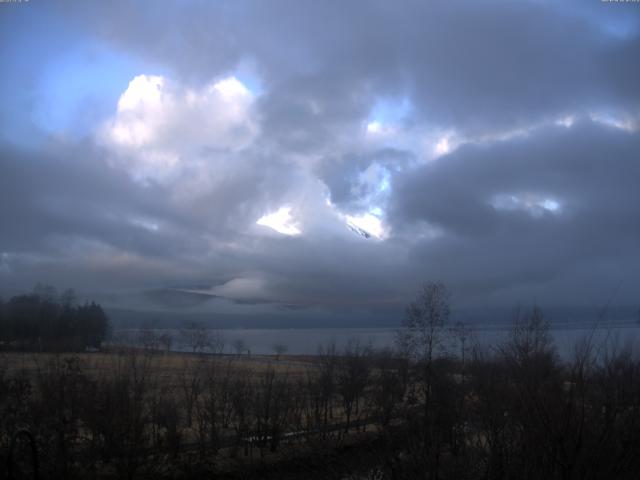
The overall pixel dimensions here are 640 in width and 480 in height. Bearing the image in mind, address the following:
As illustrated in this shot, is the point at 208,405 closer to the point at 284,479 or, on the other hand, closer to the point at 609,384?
the point at 284,479

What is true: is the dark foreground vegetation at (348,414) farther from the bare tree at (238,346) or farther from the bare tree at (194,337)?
the bare tree at (194,337)

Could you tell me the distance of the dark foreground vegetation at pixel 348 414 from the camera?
26.7 ft

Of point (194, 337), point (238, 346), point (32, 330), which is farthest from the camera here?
point (238, 346)

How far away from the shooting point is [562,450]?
7.23 metres

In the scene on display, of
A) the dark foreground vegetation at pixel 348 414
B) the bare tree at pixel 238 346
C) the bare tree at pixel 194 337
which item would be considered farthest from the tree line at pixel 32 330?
the bare tree at pixel 194 337

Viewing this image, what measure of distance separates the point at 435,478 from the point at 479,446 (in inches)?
67.3

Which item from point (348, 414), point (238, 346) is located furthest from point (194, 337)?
point (348, 414)

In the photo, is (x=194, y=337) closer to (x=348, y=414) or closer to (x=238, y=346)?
(x=238, y=346)

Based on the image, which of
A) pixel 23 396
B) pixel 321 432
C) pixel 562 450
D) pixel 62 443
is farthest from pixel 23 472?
pixel 321 432

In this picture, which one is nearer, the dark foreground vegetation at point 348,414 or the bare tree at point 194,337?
the dark foreground vegetation at point 348,414

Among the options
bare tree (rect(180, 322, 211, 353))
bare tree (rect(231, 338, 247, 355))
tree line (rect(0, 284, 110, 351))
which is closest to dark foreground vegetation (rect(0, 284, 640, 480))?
tree line (rect(0, 284, 110, 351))

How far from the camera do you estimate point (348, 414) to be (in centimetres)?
3422

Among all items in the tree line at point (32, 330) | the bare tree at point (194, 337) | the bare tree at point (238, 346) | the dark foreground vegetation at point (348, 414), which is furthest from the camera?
the bare tree at point (238, 346)

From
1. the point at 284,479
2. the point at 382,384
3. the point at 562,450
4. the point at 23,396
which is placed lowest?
the point at 284,479
